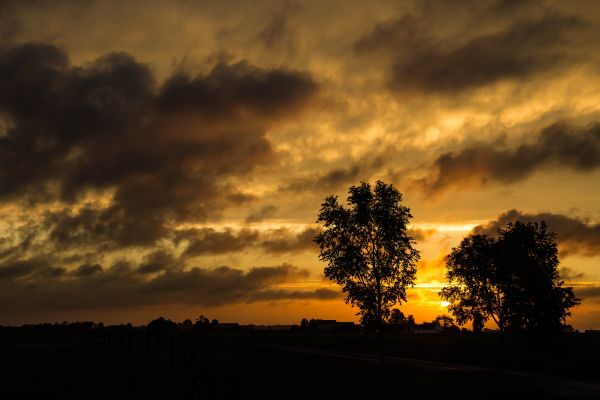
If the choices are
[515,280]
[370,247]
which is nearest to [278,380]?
[370,247]

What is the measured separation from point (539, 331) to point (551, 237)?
1327cm

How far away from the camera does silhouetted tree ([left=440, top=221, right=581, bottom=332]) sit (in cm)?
7625

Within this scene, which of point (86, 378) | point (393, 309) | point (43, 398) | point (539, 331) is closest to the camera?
point (43, 398)

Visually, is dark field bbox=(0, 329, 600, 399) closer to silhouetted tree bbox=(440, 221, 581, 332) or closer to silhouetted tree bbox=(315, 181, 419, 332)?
silhouetted tree bbox=(315, 181, 419, 332)

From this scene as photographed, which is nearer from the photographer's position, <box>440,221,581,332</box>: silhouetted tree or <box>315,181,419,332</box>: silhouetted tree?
<box>315,181,419,332</box>: silhouetted tree

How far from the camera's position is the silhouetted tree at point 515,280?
76250 millimetres

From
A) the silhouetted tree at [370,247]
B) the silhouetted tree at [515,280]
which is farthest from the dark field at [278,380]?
the silhouetted tree at [515,280]

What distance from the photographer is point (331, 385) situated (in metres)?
32.5

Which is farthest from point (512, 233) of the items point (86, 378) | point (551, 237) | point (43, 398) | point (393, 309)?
point (43, 398)

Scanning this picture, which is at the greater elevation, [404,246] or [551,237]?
[551,237]

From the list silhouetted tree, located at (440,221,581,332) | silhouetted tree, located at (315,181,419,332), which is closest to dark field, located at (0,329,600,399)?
silhouetted tree, located at (315,181,419,332)

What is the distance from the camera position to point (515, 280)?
7694 centimetres

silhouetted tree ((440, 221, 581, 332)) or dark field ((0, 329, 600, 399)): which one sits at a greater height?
silhouetted tree ((440, 221, 581, 332))

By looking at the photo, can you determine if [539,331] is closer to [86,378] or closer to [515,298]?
[515,298]
